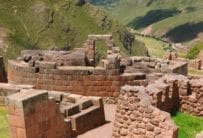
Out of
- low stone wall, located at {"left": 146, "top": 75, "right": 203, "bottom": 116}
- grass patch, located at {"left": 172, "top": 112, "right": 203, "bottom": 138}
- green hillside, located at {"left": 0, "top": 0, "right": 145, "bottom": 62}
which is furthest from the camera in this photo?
green hillside, located at {"left": 0, "top": 0, "right": 145, "bottom": 62}

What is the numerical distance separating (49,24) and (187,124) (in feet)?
502

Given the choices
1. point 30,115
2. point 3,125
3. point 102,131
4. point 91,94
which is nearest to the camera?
point 30,115

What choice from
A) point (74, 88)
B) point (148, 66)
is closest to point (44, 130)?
point (74, 88)

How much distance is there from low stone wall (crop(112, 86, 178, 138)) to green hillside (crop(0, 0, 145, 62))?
434ft

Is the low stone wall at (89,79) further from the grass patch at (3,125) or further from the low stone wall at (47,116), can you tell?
the low stone wall at (47,116)

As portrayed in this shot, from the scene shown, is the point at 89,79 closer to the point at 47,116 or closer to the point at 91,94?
the point at 91,94

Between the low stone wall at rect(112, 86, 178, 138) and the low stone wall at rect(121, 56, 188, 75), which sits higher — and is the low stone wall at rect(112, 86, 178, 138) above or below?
below

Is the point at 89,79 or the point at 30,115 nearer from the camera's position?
the point at 30,115

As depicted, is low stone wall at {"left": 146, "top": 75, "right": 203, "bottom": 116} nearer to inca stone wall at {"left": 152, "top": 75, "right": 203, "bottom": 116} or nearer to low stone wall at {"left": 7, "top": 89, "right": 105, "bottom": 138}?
inca stone wall at {"left": 152, "top": 75, "right": 203, "bottom": 116}

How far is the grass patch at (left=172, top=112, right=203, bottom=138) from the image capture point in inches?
568

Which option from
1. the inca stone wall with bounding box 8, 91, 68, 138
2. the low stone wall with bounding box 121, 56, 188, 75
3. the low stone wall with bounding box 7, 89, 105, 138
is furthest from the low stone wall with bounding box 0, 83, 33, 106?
the low stone wall with bounding box 121, 56, 188, 75

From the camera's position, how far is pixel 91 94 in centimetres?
2269

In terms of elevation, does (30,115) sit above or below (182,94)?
below

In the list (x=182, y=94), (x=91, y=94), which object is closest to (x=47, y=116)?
(x=182, y=94)
